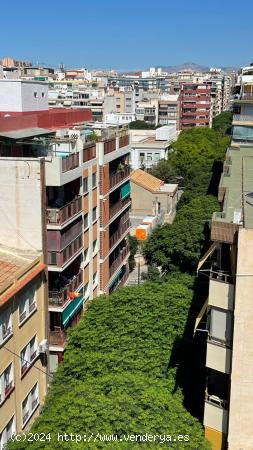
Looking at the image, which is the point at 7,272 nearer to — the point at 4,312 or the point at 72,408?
the point at 4,312

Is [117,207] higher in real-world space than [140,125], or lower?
lower

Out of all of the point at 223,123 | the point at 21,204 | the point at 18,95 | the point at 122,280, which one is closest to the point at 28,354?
the point at 21,204

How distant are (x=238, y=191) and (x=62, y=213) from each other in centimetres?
721

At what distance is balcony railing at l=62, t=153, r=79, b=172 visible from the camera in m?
22.3

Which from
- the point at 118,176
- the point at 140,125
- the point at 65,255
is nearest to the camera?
the point at 65,255

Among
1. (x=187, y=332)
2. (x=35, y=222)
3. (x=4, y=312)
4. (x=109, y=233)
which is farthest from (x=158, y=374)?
(x=109, y=233)

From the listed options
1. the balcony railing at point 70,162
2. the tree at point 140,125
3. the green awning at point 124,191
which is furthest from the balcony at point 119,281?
the tree at point 140,125

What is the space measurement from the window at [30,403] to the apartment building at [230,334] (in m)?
7.97

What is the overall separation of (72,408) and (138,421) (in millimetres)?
1881

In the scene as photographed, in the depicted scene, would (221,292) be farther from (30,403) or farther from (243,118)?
(243,118)

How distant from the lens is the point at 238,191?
19.8 m

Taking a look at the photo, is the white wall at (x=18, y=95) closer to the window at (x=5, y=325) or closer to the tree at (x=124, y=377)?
the tree at (x=124, y=377)

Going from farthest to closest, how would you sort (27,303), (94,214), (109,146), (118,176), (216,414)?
1. (118,176)
2. (109,146)
3. (94,214)
4. (27,303)
5. (216,414)

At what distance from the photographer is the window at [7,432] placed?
17.8m
